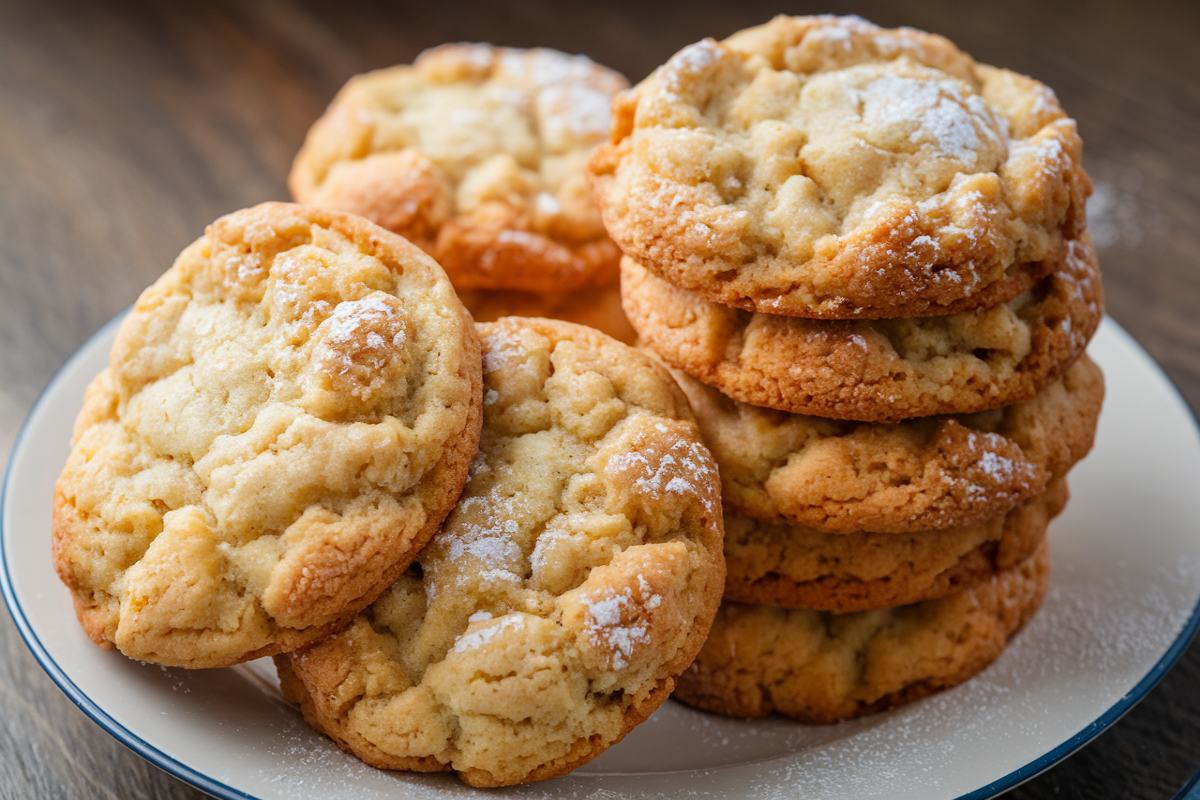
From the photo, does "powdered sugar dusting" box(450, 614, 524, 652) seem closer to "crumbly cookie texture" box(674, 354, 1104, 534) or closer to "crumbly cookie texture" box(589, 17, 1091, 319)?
"crumbly cookie texture" box(674, 354, 1104, 534)

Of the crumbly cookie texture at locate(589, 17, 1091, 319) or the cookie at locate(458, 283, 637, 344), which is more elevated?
the crumbly cookie texture at locate(589, 17, 1091, 319)

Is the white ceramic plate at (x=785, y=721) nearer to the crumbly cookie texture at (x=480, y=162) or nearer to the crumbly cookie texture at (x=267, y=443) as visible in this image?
the crumbly cookie texture at (x=267, y=443)

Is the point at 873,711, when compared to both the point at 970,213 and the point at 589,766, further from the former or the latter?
the point at 970,213

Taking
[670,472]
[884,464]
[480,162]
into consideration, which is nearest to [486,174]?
[480,162]

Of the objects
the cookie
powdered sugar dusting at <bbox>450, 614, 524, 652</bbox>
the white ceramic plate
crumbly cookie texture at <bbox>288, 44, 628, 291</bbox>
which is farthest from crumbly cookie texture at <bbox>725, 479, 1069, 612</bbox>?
crumbly cookie texture at <bbox>288, 44, 628, 291</bbox>

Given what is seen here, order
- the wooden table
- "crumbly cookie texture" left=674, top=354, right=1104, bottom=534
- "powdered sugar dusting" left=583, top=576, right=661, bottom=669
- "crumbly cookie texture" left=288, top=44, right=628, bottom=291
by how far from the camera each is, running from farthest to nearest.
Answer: the wooden table → "crumbly cookie texture" left=288, top=44, right=628, bottom=291 → "crumbly cookie texture" left=674, top=354, right=1104, bottom=534 → "powdered sugar dusting" left=583, top=576, right=661, bottom=669

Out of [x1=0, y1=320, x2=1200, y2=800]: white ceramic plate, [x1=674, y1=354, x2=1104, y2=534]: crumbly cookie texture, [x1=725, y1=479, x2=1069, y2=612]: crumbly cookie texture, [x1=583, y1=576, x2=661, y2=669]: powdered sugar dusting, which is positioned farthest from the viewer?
[x1=725, y1=479, x2=1069, y2=612]: crumbly cookie texture
